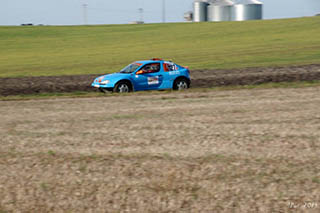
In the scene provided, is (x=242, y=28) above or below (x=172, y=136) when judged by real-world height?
above

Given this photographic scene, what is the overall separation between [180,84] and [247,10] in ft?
217

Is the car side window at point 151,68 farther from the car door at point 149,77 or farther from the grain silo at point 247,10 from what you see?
the grain silo at point 247,10

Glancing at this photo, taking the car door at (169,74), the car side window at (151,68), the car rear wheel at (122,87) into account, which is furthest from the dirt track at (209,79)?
the car rear wheel at (122,87)

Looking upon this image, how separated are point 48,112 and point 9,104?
2.63 m

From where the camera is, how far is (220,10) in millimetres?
83125

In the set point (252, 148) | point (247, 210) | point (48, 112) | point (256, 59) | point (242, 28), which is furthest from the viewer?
point (242, 28)

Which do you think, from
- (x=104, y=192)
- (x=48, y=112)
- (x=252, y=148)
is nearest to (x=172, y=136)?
(x=252, y=148)

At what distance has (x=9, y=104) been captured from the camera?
44.3ft

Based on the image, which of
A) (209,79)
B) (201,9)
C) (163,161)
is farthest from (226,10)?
(163,161)

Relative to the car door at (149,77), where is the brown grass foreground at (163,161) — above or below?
below

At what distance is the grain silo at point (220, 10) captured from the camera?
270 ft

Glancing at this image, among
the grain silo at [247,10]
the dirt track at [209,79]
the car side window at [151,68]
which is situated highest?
the grain silo at [247,10]

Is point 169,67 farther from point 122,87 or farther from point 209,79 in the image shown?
point 209,79

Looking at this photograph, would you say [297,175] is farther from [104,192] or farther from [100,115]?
[100,115]
